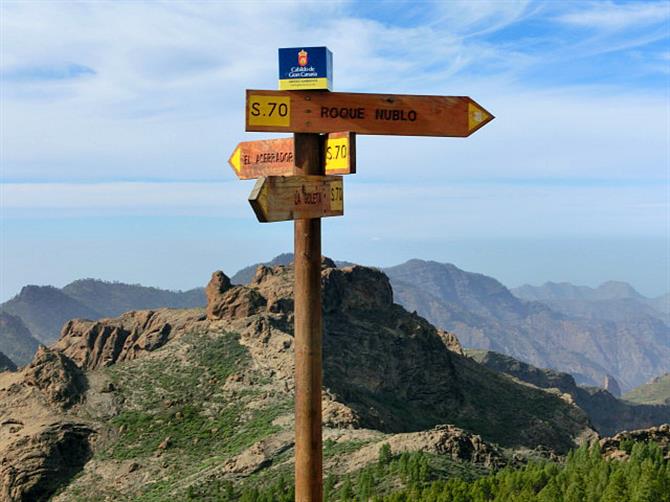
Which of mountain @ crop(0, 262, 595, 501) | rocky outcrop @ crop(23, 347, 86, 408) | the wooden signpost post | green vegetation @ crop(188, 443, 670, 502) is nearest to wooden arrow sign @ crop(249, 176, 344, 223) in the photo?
the wooden signpost post

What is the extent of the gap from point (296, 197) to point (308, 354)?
2.88 m

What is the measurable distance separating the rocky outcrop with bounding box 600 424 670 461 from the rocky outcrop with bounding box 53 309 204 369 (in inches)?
2464

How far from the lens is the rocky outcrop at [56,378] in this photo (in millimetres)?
109250

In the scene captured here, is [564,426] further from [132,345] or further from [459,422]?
[132,345]

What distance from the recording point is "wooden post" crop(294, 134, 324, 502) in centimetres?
1445

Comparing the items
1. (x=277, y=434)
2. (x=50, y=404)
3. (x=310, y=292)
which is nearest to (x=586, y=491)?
(x=277, y=434)

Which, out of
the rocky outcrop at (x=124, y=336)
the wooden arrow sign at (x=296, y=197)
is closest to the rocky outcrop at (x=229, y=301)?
the rocky outcrop at (x=124, y=336)

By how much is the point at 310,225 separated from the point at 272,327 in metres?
102

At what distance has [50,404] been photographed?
10912cm

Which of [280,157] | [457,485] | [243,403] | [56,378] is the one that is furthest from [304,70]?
[56,378]

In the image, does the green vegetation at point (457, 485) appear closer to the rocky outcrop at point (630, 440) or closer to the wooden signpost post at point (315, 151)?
the rocky outcrop at point (630, 440)

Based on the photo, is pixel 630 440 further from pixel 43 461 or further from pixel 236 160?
pixel 236 160

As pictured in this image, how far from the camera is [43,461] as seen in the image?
316 feet

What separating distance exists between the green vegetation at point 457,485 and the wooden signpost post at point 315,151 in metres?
46.4
